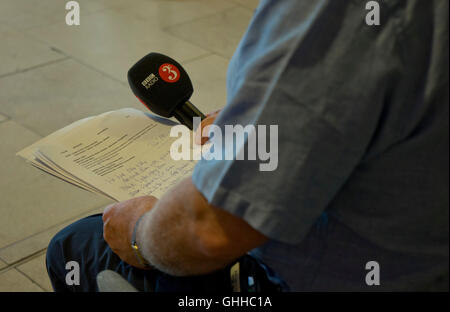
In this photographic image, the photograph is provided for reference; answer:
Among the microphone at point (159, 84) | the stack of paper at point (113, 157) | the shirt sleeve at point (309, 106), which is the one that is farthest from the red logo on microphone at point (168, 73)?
the shirt sleeve at point (309, 106)

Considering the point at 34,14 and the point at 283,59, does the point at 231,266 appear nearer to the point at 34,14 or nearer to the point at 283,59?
the point at 283,59

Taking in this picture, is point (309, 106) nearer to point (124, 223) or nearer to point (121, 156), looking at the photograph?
point (124, 223)

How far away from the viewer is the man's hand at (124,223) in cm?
95

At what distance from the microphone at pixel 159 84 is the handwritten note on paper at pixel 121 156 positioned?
0.06m

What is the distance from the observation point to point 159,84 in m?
1.24

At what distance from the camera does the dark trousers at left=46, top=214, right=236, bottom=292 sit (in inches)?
35.3

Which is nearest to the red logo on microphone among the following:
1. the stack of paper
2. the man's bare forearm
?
the stack of paper

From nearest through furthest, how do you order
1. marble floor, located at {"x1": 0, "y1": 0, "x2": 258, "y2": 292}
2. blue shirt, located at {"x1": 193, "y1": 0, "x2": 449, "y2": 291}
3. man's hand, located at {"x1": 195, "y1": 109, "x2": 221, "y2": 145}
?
blue shirt, located at {"x1": 193, "y1": 0, "x2": 449, "y2": 291}
man's hand, located at {"x1": 195, "y1": 109, "x2": 221, "y2": 145}
marble floor, located at {"x1": 0, "y1": 0, "x2": 258, "y2": 292}

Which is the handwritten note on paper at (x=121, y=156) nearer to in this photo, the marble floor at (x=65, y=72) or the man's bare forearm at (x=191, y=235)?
the man's bare forearm at (x=191, y=235)

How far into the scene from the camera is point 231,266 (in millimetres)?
917

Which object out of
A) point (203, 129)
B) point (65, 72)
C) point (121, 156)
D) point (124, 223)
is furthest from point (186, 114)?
point (65, 72)

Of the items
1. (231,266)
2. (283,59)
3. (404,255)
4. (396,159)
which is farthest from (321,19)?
(231,266)

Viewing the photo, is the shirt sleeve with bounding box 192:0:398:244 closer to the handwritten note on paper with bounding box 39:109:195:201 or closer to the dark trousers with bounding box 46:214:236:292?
the dark trousers with bounding box 46:214:236:292

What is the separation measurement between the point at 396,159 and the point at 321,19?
0.18 m
